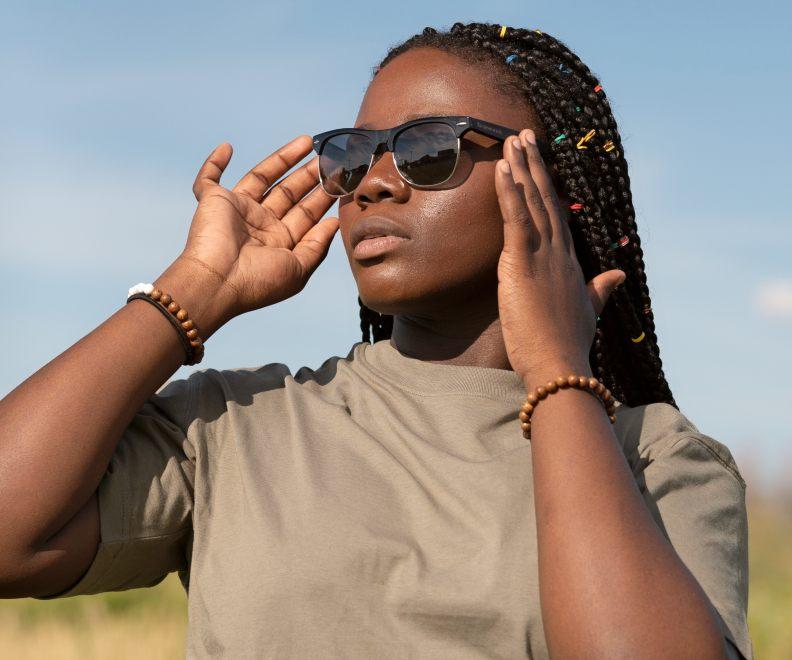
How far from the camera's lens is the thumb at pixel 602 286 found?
138 inches

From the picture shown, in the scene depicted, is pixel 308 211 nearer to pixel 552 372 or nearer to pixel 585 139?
pixel 585 139

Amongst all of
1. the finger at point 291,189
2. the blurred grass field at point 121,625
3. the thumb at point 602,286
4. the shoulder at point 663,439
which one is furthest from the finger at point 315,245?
the blurred grass field at point 121,625

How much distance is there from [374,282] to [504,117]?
0.70m

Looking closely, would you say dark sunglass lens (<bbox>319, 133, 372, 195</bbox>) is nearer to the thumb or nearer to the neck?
the neck

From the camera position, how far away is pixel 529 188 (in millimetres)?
3344

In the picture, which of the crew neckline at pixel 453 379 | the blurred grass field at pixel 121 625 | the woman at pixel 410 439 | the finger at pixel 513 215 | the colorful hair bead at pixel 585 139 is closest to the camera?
the woman at pixel 410 439

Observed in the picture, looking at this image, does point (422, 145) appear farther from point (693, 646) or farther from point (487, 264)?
point (693, 646)

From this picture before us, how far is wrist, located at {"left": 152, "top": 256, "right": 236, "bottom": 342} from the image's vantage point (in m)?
3.23

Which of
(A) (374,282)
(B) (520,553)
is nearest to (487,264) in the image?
(A) (374,282)

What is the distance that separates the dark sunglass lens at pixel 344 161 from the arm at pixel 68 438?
81 cm

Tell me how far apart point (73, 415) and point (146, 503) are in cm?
33

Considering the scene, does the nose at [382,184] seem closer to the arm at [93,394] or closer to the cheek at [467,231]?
the cheek at [467,231]

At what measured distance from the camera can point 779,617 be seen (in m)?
9.05

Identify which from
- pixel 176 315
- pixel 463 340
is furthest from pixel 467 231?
pixel 176 315
